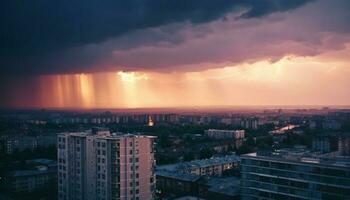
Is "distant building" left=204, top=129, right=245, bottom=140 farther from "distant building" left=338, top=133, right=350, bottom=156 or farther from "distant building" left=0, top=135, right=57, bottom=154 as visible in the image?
"distant building" left=338, top=133, right=350, bottom=156

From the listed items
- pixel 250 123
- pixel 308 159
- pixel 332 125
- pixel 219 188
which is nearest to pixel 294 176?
pixel 308 159

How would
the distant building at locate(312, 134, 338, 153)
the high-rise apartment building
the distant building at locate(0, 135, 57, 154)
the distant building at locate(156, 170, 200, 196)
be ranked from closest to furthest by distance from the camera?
the high-rise apartment building, the distant building at locate(156, 170, 200, 196), the distant building at locate(312, 134, 338, 153), the distant building at locate(0, 135, 57, 154)

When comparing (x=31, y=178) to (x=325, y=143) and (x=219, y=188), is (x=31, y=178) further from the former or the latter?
(x=325, y=143)

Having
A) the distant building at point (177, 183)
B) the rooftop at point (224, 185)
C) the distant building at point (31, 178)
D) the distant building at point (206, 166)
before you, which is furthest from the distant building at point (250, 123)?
the distant building at point (31, 178)

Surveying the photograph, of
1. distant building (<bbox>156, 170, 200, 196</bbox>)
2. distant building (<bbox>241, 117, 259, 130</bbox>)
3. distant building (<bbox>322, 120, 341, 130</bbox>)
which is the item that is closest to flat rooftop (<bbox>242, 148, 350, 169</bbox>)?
distant building (<bbox>156, 170, 200, 196</bbox>)

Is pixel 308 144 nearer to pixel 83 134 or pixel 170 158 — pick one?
pixel 170 158

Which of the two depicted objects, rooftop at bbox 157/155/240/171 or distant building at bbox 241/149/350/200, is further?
rooftop at bbox 157/155/240/171
